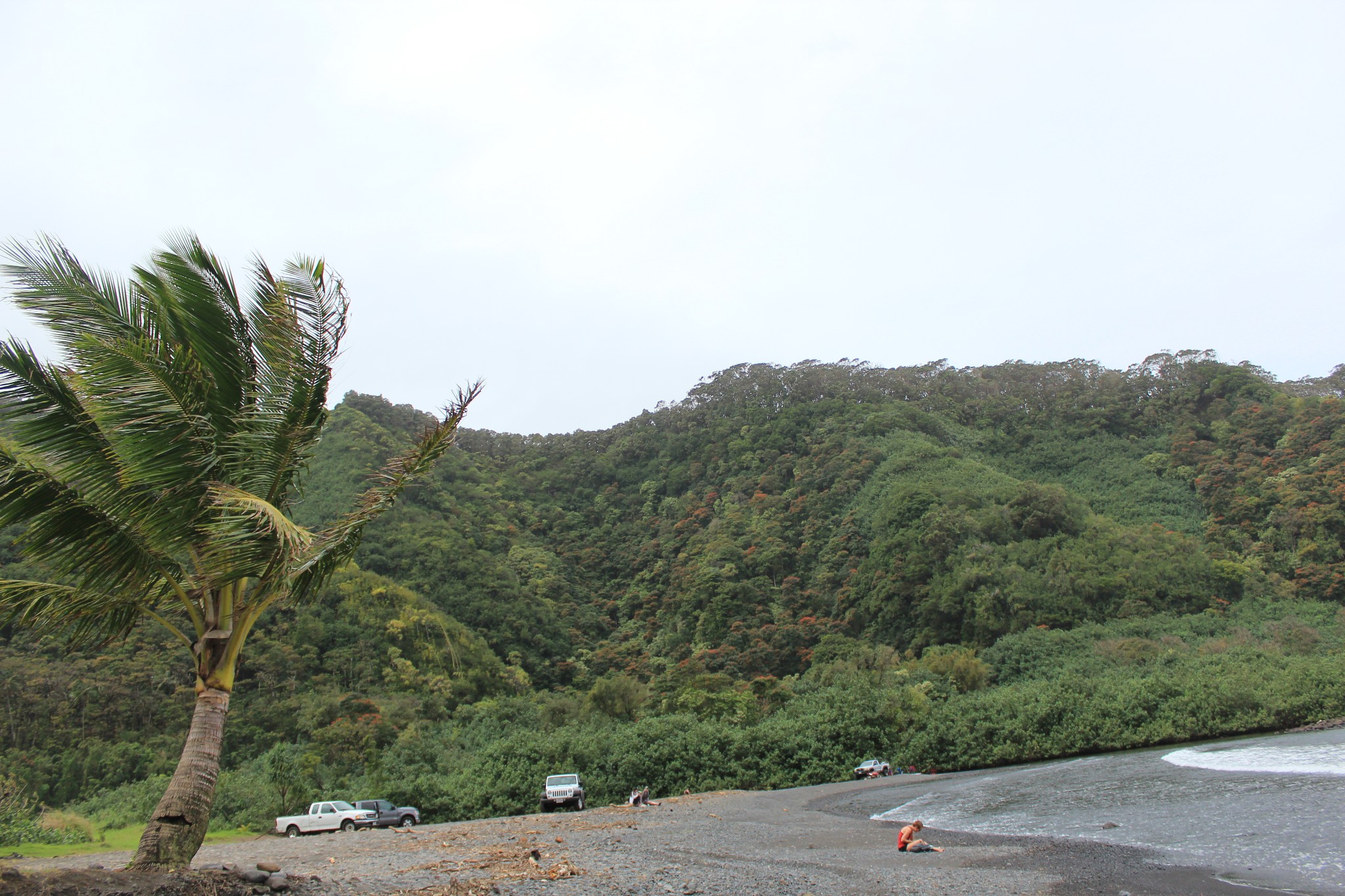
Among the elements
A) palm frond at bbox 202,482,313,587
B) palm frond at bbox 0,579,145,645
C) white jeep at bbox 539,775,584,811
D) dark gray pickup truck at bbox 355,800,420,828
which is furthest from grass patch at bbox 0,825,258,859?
palm frond at bbox 202,482,313,587

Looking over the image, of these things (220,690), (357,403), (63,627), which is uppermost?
(357,403)

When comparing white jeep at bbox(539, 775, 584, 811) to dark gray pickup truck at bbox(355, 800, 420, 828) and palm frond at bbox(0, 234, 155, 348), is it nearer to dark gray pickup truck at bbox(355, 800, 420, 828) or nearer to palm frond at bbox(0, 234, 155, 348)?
dark gray pickup truck at bbox(355, 800, 420, 828)

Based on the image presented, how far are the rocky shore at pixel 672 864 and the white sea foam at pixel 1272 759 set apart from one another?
10201 millimetres

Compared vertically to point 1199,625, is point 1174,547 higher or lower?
higher

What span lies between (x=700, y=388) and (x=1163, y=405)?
146ft

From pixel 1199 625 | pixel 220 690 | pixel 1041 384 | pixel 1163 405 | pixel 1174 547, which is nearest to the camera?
pixel 220 690

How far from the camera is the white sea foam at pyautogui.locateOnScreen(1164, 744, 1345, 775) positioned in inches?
735

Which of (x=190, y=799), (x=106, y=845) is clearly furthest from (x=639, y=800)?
(x=190, y=799)

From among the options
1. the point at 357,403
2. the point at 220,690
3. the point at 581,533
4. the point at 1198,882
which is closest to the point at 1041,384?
the point at 581,533

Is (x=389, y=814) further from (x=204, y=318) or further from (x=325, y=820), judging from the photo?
(x=204, y=318)

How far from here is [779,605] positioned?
5616 cm

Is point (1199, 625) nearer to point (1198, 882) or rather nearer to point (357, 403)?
point (1198, 882)

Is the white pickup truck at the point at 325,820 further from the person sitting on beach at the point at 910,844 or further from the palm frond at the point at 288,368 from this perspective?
the palm frond at the point at 288,368

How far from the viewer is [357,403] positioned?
2766 inches
